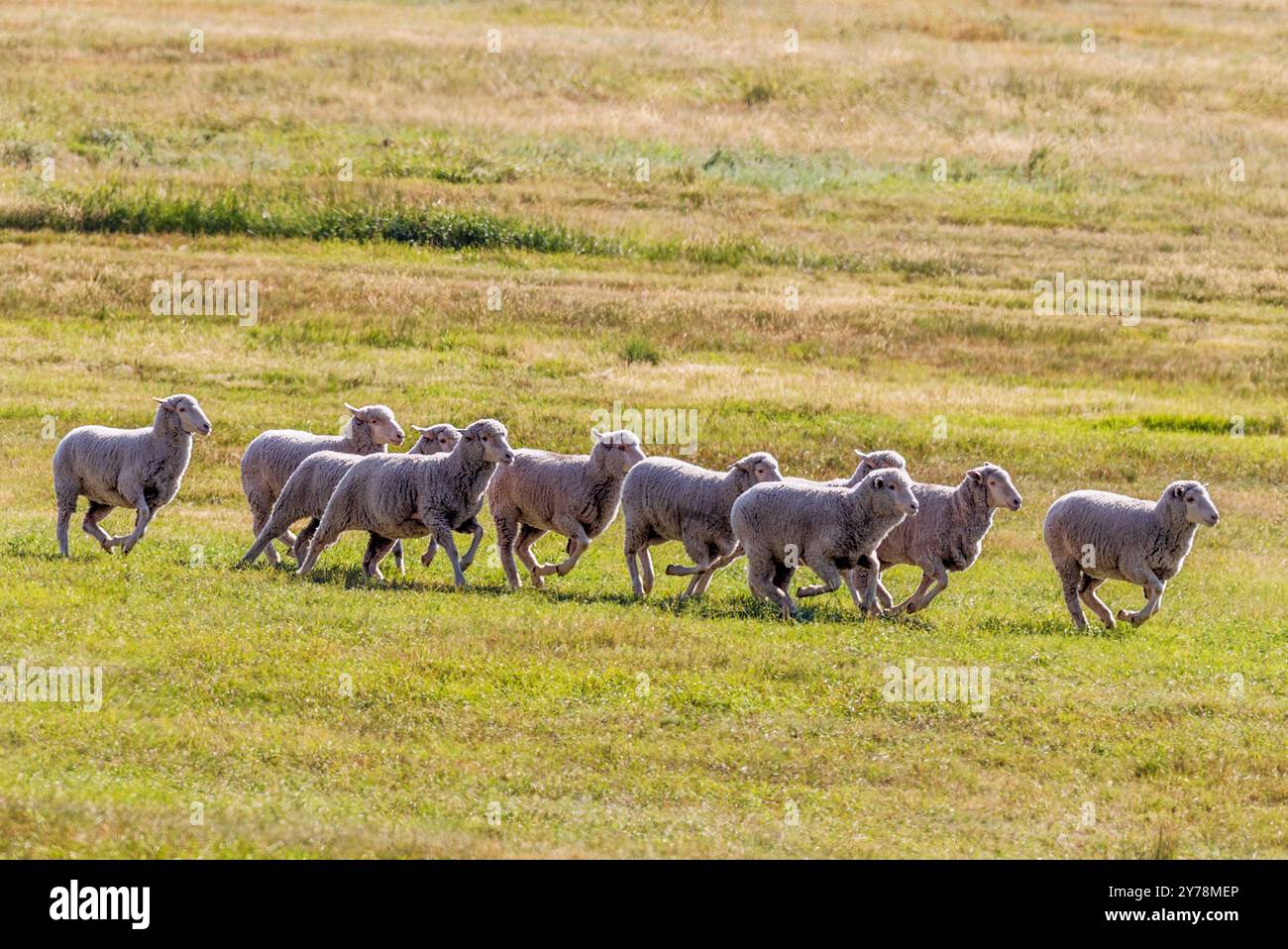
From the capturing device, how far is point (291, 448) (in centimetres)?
2255

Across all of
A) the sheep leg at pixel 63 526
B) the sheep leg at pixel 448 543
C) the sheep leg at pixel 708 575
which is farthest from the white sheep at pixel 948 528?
the sheep leg at pixel 63 526

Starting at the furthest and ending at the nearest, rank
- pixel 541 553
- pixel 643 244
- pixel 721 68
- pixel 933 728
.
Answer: pixel 721 68, pixel 643 244, pixel 541 553, pixel 933 728

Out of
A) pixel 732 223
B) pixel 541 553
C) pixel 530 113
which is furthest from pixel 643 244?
pixel 541 553

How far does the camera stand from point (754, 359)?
37.1m

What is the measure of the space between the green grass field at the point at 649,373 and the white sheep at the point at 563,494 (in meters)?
0.72

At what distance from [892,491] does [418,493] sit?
515 cm

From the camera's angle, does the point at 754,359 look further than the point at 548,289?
No

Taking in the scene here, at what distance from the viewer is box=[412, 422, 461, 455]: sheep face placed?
2222 centimetres

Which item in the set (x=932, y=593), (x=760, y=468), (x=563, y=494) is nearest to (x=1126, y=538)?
(x=932, y=593)

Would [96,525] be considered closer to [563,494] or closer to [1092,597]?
[563,494]

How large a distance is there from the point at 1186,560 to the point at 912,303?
17.0 meters

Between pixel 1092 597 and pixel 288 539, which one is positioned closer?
pixel 1092 597

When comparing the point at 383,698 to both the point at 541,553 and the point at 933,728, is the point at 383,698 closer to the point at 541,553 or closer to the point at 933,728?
the point at 933,728

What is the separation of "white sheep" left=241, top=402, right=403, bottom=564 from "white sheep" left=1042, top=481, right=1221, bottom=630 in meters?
7.94
